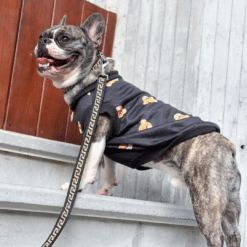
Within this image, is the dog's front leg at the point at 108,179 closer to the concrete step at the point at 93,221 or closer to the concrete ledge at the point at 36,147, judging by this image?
the concrete ledge at the point at 36,147

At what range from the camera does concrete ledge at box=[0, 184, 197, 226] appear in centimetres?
125

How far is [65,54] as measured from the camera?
72.1 inches

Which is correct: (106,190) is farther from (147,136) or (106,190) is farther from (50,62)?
(50,62)

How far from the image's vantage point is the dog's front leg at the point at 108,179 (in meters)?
2.13

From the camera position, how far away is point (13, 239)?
1296 mm

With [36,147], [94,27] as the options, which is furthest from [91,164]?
[94,27]

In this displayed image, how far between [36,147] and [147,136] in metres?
0.66

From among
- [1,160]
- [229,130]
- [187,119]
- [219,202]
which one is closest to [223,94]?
[229,130]

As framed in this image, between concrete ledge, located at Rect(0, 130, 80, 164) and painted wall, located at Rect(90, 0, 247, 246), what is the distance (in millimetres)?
491

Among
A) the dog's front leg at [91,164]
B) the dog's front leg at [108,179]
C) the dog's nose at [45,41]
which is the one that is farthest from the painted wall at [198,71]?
the dog's nose at [45,41]

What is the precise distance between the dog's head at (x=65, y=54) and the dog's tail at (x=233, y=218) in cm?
94

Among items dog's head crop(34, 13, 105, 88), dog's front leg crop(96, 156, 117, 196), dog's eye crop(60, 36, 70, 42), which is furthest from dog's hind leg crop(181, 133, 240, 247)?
dog's eye crop(60, 36, 70, 42)

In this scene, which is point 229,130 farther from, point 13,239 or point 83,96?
point 13,239

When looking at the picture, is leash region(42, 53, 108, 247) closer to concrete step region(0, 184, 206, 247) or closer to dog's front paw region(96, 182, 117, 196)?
concrete step region(0, 184, 206, 247)
